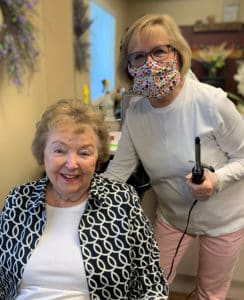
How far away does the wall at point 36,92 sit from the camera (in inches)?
64.8

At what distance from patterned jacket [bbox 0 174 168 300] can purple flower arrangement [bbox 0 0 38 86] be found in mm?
727

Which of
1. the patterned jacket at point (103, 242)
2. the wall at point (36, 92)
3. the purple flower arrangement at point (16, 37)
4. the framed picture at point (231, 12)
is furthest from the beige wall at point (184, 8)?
the patterned jacket at point (103, 242)

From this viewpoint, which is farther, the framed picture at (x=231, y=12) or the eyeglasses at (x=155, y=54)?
the framed picture at (x=231, y=12)

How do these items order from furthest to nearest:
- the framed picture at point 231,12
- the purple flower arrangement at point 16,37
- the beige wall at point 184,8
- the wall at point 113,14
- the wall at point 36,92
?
the framed picture at point 231,12 < the beige wall at point 184,8 < the wall at point 113,14 < the wall at point 36,92 < the purple flower arrangement at point 16,37

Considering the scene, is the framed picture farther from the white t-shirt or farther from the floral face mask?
the white t-shirt

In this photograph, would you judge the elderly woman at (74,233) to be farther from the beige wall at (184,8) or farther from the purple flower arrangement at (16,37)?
the beige wall at (184,8)

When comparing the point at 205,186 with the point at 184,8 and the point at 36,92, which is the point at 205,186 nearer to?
the point at 36,92

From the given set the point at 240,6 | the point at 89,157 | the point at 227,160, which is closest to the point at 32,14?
the point at 89,157

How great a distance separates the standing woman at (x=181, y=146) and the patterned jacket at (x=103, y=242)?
0.23 m

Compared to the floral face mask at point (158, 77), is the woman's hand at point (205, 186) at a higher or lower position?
lower

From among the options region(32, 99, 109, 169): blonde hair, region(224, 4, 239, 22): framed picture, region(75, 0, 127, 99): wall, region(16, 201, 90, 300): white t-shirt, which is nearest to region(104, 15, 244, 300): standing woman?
region(32, 99, 109, 169): blonde hair

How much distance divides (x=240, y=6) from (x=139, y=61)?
210 cm

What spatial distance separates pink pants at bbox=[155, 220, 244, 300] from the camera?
1.25m

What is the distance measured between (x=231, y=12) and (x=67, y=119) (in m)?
2.34
